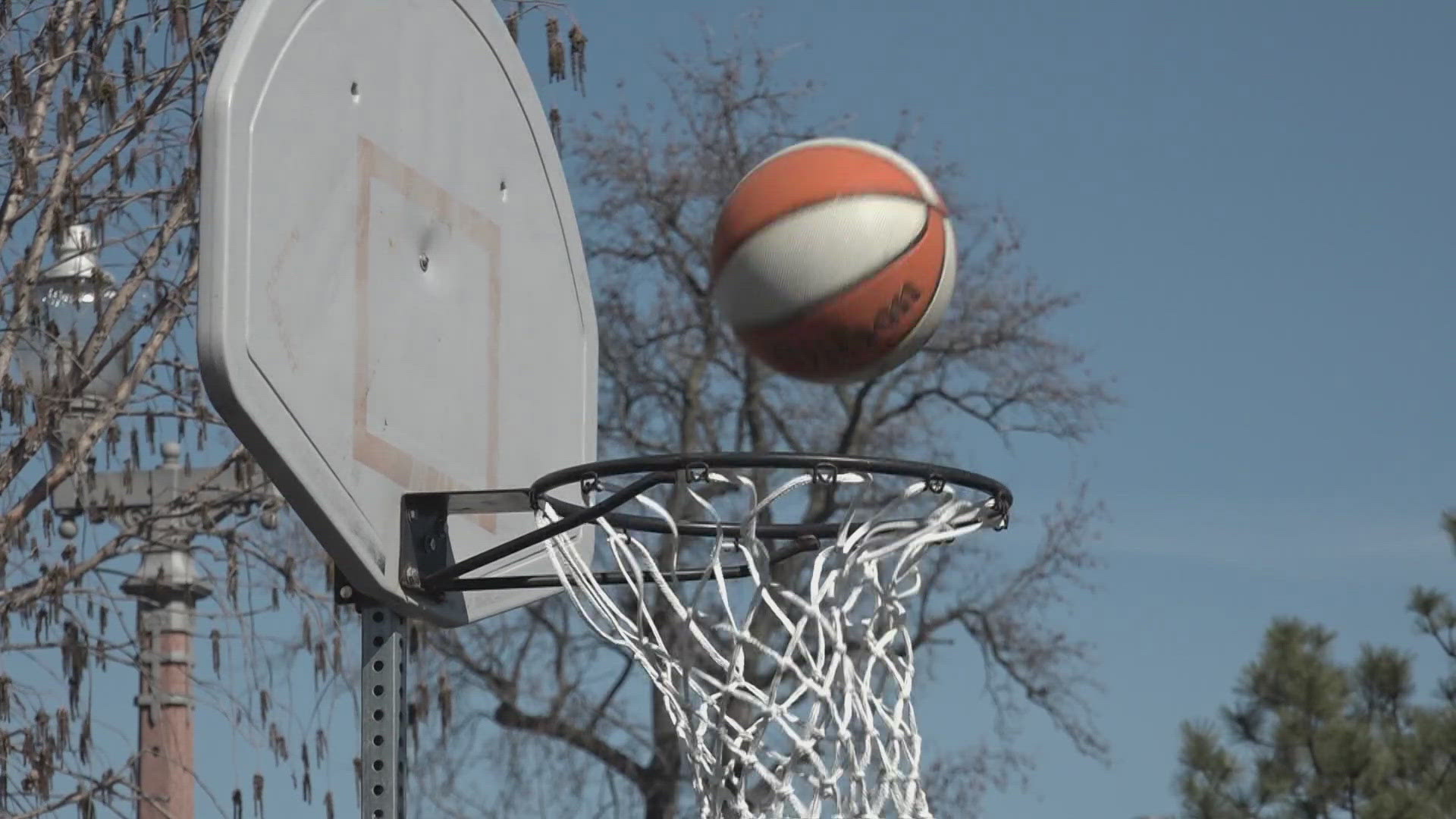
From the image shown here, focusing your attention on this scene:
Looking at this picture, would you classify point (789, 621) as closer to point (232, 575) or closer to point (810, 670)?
point (810, 670)

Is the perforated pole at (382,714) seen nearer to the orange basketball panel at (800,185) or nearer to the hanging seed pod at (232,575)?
the orange basketball panel at (800,185)

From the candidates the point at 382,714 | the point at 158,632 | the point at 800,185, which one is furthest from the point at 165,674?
the point at 800,185

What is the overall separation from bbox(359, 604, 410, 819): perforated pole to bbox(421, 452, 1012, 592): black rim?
146 mm

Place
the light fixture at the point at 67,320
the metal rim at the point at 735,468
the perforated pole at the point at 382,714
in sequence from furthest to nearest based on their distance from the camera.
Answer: the light fixture at the point at 67,320, the perforated pole at the point at 382,714, the metal rim at the point at 735,468

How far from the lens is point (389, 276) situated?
5160 mm

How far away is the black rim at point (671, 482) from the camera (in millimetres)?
4852

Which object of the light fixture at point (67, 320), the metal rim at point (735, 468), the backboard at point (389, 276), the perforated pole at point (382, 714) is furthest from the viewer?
the light fixture at point (67, 320)

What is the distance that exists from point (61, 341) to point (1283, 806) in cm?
931

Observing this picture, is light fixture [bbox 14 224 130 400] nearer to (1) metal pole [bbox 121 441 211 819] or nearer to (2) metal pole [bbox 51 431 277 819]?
(2) metal pole [bbox 51 431 277 819]

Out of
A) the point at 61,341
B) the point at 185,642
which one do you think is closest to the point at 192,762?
the point at 185,642

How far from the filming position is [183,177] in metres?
8.72

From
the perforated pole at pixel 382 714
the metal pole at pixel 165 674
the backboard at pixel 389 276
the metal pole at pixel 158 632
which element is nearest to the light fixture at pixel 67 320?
the metal pole at pixel 158 632

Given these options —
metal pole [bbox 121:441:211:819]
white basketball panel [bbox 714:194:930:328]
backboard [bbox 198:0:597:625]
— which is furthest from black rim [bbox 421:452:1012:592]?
metal pole [bbox 121:441:211:819]

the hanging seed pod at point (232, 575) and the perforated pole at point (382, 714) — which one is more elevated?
the hanging seed pod at point (232, 575)
